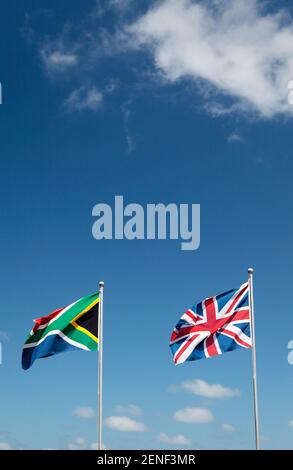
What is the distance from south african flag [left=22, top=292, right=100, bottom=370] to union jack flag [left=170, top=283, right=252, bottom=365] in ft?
16.1

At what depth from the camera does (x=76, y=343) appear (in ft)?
129

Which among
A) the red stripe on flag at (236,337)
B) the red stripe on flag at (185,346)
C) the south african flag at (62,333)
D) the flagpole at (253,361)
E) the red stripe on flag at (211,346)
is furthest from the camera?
the south african flag at (62,333)

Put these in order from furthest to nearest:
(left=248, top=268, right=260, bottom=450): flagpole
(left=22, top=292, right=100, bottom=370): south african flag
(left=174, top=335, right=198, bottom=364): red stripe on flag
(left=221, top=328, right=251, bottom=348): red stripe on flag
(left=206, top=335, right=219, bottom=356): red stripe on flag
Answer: (left=22, top=292, right=100, bottom=370): south african flag, (left=174, top=335, right=198, bottom=364): red stripe on flag, (left=221, top=328, right=251, bottom=348): red stripe on flag, (left=206, top=335, right=219, bottom=356): red stripe on flag, (left=248, top=268, right=260, bottom=450): flagpole

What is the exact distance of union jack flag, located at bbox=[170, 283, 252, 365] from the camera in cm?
3794

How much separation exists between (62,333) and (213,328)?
8414mm

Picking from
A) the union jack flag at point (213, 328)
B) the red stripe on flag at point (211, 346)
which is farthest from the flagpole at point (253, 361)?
the red stripe on flag at point (211, 346)

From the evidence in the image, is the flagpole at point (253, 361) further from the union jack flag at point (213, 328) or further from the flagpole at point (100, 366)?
the flagpole at point (100, 366)

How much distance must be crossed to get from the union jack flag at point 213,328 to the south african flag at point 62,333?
4897 millimetres

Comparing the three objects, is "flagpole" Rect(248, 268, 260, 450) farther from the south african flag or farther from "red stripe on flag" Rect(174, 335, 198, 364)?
the south african flag

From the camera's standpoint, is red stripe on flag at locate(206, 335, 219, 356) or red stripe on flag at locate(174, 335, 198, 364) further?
red stripe on flag at locate(174, 335, 198, 364)

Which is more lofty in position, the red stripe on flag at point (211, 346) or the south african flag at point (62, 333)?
the south african flag at point (62, 333)

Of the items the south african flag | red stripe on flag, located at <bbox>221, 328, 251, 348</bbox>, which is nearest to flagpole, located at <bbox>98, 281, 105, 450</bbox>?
the south african flag

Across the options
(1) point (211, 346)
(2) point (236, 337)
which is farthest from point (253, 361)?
(1) point (211, 346)

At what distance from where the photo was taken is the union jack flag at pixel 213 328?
1494 inches
